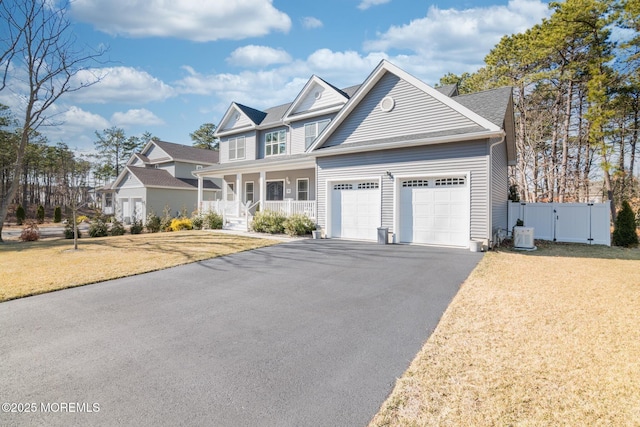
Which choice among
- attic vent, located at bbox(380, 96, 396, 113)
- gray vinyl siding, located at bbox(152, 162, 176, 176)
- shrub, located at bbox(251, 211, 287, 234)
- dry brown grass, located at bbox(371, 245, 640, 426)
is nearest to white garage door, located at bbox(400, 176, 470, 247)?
attic vent, located at bbox(380, 96, 396, 113)

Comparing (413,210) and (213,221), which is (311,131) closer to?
(213,221)

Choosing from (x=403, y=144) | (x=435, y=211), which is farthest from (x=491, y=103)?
(x=435, y=211)

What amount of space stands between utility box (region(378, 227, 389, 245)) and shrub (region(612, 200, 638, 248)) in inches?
393

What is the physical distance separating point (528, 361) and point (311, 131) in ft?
53.0

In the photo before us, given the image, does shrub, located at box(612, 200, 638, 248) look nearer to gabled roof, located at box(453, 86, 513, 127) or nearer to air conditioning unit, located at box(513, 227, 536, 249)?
air conditioning unit, located at box(513, 227, 536, 249)

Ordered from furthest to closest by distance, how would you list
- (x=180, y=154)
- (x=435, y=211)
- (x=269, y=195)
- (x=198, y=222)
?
(x=180, y=154) < (x=269, y=195) < (x=198, y=222) < (x=435, y=211)

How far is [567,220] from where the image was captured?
1344 cm

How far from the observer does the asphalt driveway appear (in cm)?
269

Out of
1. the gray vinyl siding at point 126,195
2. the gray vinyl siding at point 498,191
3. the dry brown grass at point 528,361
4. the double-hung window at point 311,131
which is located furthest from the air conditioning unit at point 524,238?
the gray vinyl siding at point 126,195

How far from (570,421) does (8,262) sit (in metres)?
13.3

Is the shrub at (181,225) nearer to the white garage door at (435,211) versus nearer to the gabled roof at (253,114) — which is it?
the gabled roof at (253,114)

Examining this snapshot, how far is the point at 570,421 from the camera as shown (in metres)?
2.43

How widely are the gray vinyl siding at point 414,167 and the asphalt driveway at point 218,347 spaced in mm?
3707

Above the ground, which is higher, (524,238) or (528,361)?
(524,238)
